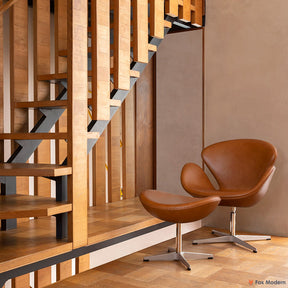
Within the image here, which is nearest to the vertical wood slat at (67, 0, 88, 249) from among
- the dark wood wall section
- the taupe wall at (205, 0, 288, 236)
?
the taupe wall at (205, 0, 288, 236)

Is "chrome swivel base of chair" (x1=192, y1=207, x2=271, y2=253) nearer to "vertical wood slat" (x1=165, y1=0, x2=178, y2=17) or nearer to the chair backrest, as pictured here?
the chair backrest

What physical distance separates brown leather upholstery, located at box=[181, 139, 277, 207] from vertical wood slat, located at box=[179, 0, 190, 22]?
4.43 feet

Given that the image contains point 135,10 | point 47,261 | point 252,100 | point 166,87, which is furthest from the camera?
point 166,87

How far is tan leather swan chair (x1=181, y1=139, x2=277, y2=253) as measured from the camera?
13.0 feet

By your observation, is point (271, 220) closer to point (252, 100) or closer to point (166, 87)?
point (252, 100)

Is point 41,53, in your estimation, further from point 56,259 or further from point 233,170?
point 233,170

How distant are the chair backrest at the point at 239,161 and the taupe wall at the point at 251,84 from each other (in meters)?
0.32

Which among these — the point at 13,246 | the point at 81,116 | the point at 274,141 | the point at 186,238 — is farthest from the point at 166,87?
the point at 13,246

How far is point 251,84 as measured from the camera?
4.56 m

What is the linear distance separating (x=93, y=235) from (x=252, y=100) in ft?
7.60

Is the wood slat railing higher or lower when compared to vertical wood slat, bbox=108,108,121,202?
higher

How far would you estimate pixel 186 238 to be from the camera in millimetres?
4238

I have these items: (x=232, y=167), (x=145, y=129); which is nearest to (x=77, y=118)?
(x=232, y=167)

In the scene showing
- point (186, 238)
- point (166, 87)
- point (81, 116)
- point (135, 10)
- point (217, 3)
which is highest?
point (217, 3)
